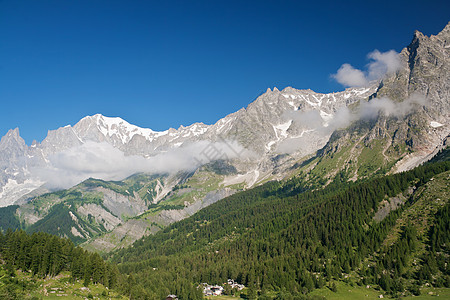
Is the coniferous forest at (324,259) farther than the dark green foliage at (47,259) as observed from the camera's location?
Yes

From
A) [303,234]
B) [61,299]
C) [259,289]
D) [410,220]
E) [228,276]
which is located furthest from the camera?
[303,234]

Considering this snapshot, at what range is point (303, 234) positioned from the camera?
197m

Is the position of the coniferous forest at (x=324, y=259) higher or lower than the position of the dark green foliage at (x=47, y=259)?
lower

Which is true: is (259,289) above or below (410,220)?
below

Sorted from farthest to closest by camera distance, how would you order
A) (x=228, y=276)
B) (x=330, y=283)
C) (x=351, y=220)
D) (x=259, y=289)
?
(x=351, y=220) < (x=228, y=276) < (x=259, y=289) < (x=330, y=283)

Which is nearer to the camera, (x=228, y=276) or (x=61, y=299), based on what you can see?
(x=61, y=299)

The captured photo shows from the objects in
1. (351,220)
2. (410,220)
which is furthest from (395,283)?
(351,220)

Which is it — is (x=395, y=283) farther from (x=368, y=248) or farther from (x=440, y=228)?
(x=440, y=228)

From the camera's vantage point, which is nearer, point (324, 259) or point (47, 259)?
point (47, 259)

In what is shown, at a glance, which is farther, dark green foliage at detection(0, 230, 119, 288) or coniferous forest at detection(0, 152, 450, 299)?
coniferous forest at detection(0, 152, 450, 299)

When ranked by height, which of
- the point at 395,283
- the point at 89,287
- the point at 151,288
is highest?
the point at 89,287

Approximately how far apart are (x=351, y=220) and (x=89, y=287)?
464 feet

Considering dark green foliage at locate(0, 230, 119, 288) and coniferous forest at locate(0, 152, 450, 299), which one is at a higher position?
dark green foliage at locate(0, 230, 119, 288)

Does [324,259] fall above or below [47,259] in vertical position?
below
